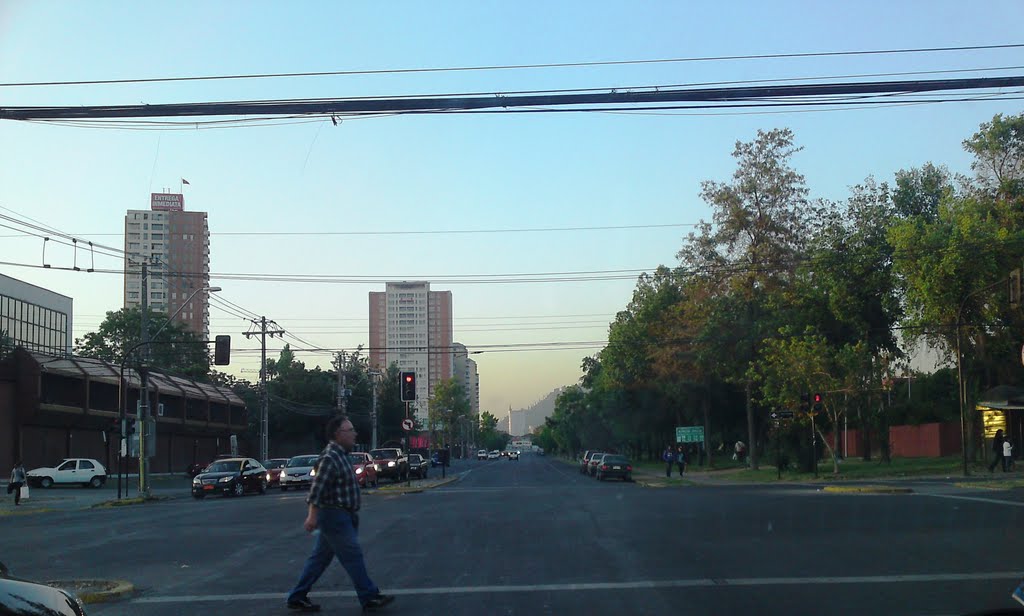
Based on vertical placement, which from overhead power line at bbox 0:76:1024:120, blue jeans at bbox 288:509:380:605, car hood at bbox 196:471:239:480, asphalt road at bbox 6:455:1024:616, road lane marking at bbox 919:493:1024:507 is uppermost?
overhead power line at bbox 0:76:1024:120

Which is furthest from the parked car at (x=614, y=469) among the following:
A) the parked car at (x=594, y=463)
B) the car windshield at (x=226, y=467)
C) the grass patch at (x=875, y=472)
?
the car windshield at (x=226, y=467)

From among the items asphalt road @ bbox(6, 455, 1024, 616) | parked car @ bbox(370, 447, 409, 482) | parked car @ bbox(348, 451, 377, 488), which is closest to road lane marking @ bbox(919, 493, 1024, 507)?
asphalt road @ bbox(6, 455, 1024, 616)

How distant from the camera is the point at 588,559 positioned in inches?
531

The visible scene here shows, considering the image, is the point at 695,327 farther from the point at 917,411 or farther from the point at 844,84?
the point at 844,84

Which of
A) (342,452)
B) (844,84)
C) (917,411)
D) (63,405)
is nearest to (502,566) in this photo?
(342,452)

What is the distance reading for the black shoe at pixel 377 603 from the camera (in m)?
9.66

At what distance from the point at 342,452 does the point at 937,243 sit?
38536 mm

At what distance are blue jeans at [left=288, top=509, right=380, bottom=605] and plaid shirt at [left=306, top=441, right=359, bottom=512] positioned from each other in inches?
3.9

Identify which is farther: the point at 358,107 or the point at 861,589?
the point at 358,107

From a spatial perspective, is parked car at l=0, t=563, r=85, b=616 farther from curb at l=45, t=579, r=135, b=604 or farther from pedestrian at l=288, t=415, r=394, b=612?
curb at l=45, t=579, r=135, b=604

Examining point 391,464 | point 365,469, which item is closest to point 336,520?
point 365,469

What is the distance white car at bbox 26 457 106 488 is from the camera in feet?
172

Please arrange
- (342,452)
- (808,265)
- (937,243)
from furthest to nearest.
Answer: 1. (808,265)
2. (937,243)
3. (342,452)

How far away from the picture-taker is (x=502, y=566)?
42.6 feet
